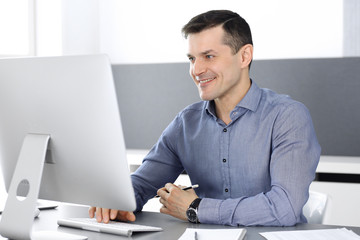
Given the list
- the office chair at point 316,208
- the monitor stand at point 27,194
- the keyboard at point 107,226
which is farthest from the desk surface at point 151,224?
the office chair at point 316,208

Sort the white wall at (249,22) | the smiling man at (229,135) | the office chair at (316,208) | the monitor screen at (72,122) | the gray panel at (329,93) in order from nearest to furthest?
1. the monitor screen at (72,122)
2. the smiling man at (229,135)
3. the office chair at (316,208)
4. the gray panel at (329,93)
5. the white wall at (249,22)

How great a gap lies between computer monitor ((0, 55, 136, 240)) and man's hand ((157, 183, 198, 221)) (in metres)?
0.31

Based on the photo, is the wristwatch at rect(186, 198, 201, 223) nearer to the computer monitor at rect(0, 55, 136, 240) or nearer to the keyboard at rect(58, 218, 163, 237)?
the keyboard at rect(58, 218, 163, 237)

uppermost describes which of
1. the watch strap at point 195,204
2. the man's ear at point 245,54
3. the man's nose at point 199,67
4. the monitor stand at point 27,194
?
the man's ear at point 245,54

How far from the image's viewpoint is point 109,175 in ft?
4.50

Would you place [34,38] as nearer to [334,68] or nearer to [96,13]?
[96,13]

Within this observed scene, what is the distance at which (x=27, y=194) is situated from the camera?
1425 mm

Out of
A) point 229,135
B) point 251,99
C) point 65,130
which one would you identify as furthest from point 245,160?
point 65,130

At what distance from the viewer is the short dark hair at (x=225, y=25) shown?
2029 millimetres

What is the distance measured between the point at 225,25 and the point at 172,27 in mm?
2225

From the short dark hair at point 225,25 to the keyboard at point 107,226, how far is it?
0.83 meters

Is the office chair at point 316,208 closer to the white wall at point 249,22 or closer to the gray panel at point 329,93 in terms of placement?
the gray panel at point 329,93

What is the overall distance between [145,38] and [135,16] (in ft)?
0.68

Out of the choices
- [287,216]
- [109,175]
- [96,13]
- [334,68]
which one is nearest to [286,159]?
[287,216]
